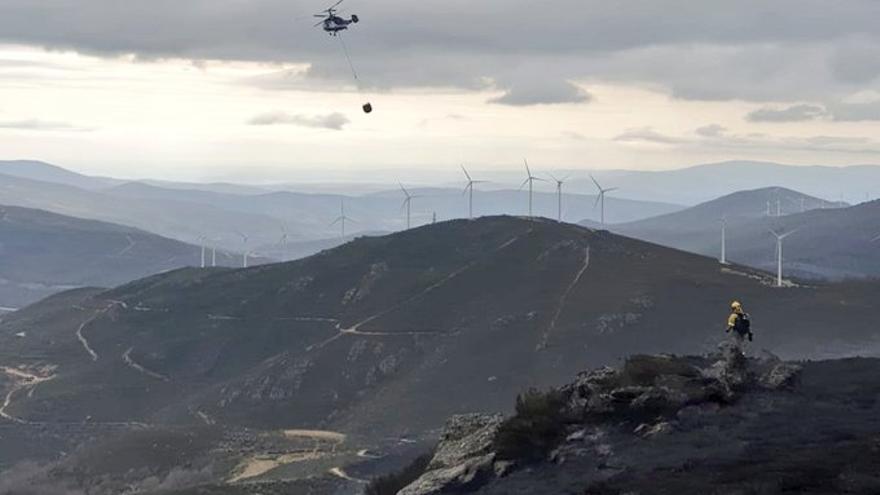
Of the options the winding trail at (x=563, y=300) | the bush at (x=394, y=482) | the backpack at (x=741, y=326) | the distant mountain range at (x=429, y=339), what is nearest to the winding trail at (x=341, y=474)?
the bush at (x=394, y=482)

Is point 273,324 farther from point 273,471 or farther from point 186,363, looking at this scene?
point 273,471

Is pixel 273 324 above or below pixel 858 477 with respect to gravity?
below

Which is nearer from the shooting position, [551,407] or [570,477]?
[570,477]

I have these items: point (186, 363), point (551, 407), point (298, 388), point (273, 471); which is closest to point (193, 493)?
point (273, 471)

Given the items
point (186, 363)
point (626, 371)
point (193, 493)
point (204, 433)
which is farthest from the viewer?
point (186, 363)

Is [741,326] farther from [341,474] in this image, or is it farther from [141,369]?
[141,369]

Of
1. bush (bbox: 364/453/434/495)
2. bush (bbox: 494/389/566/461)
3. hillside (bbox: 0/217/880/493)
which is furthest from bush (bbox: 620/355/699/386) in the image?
hillside (bbox: 0/217/880/493)

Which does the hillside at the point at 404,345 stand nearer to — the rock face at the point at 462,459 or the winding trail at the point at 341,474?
the winding trail at the point at 341,474
